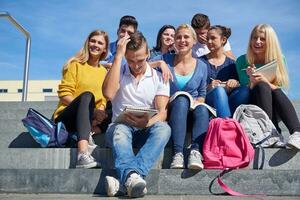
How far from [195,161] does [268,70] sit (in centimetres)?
121

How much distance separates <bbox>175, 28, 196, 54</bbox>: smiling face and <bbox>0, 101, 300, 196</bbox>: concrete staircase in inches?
41.1

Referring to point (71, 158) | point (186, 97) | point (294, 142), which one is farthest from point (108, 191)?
point (294, 142)

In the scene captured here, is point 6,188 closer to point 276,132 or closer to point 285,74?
point 276,132

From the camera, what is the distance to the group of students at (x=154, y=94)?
9.86ft

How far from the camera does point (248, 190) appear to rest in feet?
9.33

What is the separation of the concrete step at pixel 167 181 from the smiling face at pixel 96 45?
146 centimetres

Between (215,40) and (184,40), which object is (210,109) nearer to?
(184,40)

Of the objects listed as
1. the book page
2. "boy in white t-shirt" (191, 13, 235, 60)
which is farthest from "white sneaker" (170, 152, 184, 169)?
"boy in white t-shirt" (191, 13, 235, 60)

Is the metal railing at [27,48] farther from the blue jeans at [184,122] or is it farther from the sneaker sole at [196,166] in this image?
the sneaker sole at [196,166]

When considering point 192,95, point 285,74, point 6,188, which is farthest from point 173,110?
point 6,188

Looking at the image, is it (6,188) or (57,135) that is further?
(57,135)

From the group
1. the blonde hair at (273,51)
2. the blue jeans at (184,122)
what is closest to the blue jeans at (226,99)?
the blue jeans at (184,122)

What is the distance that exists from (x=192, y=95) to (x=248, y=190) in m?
1.15

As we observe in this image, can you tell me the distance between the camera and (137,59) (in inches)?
132
